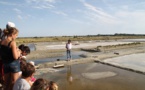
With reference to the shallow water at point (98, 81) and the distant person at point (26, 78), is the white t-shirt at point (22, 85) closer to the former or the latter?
the distant person at point (26, 78)

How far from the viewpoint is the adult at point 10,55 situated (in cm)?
468

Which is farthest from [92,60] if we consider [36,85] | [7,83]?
[36,85]

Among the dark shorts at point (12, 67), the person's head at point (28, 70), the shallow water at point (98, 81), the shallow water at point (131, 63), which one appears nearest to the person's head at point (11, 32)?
the dark shorts at point (12, 67)

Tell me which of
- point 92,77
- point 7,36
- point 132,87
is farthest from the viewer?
point 92,77

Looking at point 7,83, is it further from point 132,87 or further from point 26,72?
point 132,87

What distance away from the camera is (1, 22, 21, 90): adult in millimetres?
4680

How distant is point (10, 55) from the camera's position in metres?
4.73

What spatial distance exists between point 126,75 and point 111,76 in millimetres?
949

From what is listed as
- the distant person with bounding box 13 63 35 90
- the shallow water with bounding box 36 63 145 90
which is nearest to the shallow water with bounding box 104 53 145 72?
the shallow water with bounding box 36 63 145 90

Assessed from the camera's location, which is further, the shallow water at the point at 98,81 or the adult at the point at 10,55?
the shallow water at the point at 98,81

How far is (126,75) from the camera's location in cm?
1301

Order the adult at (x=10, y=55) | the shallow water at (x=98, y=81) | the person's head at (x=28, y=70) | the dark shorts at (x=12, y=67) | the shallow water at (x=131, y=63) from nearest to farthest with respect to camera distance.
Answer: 1. the person's head at (x=28, y=70)
2. the adult at (x=10, y=55)
3. the dark shorts at (x=12, y=67)
4. the shallow water at (x=98, y=81)
5. the shallow water at (x=131, y=63)

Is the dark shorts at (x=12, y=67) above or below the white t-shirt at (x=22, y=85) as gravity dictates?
above

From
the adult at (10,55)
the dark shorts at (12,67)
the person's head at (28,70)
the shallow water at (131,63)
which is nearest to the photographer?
the person's head at (28,70)
